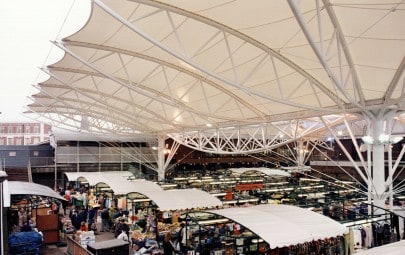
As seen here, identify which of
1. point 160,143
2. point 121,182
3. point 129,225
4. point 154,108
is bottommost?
point 129,225

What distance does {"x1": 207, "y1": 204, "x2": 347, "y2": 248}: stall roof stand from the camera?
8.88 m

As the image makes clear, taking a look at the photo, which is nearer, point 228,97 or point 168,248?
point 168,248

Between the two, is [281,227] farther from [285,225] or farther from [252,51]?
[252,51]

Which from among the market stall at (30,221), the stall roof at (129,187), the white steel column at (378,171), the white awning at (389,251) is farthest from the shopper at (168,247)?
the white awning at (389,251)

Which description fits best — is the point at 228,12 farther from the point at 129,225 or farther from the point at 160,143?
the point at 160,143

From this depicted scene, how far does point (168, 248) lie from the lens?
13133 millimetres

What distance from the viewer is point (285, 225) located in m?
9.56

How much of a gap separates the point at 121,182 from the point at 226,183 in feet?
27.8

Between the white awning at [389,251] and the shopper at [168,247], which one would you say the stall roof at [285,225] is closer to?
the white awning at [389,251]

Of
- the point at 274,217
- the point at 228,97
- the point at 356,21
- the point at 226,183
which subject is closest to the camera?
the point at 356,21

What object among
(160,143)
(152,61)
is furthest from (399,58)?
(160,143)

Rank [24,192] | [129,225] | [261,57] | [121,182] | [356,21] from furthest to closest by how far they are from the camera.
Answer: [121,182] < [129,225] < [24,192] < [261,57] < [356,21]

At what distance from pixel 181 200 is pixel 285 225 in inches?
258

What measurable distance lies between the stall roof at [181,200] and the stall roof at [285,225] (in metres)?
4.08
